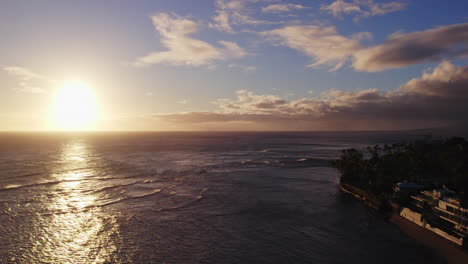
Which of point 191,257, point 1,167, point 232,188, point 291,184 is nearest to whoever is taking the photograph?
point 191,257

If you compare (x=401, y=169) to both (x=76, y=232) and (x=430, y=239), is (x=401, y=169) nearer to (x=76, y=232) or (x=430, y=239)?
(x=430, y=239)

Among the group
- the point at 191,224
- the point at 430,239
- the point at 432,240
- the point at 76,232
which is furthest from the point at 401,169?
the point at 76,232

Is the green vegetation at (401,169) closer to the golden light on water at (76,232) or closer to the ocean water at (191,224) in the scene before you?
the ocean water at (191,224)

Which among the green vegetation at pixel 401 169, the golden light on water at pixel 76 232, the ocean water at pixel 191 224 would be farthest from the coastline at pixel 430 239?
the golden light on water at pixel 76 232

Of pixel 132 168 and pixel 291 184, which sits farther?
pixel 132 168

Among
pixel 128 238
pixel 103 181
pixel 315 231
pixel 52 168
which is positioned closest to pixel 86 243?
pixel 128 238

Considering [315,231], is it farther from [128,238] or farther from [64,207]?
[64,207]

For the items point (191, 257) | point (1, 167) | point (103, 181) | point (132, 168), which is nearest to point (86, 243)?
point (191, 257)

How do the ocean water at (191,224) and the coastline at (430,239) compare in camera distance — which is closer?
the coastline at (430,239)

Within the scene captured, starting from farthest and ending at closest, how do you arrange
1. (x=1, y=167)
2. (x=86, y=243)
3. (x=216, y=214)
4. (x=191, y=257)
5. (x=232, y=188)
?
(x=1, y=167), (x=232, y=188), (x=216, y=214), (x=86, y=243), (x=191, y=257)
